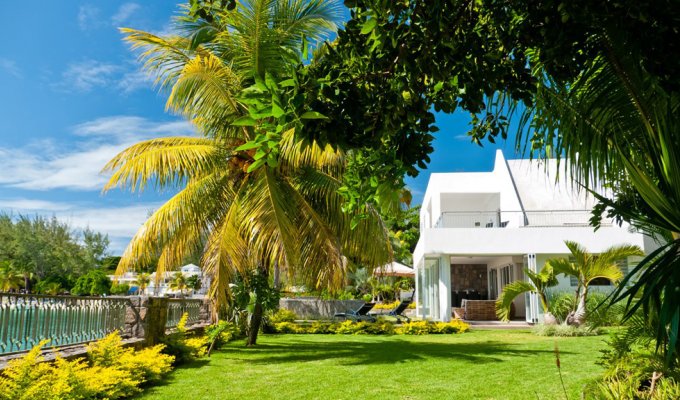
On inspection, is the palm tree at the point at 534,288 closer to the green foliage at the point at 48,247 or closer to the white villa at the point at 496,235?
the white villa at the point at 496,235

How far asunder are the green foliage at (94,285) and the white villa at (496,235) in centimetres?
1933

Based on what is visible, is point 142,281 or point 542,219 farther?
point 142,281

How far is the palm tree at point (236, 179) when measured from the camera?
11312 millimetres

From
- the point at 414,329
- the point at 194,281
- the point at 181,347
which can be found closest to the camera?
the point at 181,347

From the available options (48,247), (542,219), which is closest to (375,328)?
(542,219)

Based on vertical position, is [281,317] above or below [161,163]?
below

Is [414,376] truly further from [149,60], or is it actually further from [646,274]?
[149,60]

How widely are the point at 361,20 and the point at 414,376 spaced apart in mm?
7056

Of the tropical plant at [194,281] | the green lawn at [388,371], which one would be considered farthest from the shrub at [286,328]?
the tropical plant at [194,281]

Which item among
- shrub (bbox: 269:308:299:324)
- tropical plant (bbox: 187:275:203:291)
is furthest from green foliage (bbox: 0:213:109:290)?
shrub (bbox: 269:308:299:324)

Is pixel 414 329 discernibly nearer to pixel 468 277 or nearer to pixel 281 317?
pixel 281 317

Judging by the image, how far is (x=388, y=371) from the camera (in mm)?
9594

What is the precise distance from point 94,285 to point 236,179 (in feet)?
79.7

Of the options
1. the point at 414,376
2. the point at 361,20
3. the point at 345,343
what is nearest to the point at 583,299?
the point at 345,343
